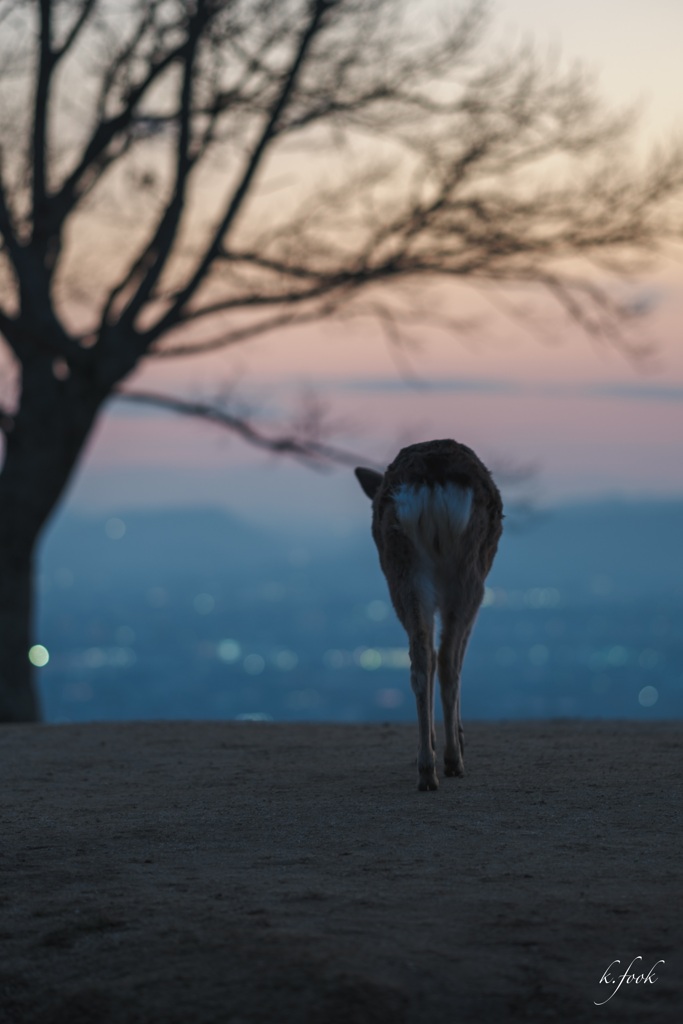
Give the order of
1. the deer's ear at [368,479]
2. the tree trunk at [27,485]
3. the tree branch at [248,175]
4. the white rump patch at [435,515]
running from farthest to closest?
the tree trunk at [27,485] < the tree branch at [248,175] < the deer's ear at [368,479] < the white rump patch at [435,515]

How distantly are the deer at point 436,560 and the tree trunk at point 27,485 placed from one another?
296 inches

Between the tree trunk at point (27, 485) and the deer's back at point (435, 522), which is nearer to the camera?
the deer's back at point (435, 522)

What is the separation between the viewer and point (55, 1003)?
4090mm

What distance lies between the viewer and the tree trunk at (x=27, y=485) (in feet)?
47.8

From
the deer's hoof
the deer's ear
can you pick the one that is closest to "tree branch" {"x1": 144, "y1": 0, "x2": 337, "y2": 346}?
the deer's ear

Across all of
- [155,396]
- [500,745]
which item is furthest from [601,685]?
[500,745]

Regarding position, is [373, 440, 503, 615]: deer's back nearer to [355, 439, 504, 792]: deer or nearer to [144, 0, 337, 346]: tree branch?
[355, 439, 504, 792]: deer

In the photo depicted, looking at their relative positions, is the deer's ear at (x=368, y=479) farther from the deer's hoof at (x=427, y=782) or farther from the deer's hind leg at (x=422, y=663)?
the deer's hoof at (x=427, y=782)

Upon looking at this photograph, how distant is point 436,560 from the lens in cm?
744

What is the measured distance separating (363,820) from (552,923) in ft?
6.20

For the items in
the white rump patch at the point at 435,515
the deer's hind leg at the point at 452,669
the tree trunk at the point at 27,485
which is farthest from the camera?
the tree trunk at the point at 27,485

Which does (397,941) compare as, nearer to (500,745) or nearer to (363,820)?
(363,820)

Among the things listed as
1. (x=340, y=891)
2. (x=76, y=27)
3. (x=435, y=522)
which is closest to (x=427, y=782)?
(x=435, y=522)
